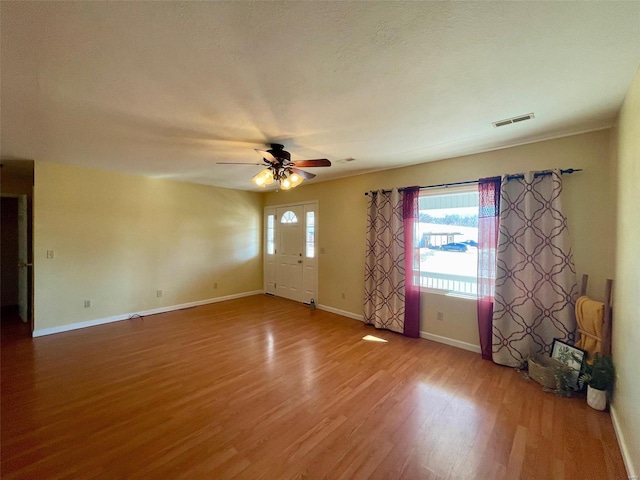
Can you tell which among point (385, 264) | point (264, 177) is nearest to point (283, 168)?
point (264, 177)

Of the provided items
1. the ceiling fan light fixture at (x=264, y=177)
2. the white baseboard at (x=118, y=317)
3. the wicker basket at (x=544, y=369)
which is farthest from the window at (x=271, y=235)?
the wicker basket at (x=544, y=369)

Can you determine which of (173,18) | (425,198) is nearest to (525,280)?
(425,198)

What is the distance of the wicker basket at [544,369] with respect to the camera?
2400 millimetres

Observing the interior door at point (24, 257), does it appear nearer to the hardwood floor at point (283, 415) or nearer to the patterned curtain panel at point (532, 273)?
the hardwood floor at point (283, 415)

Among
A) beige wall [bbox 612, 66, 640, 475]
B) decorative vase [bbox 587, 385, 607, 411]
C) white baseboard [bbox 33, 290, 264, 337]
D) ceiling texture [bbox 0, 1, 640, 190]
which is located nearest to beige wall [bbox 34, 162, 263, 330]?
white baseboard [bbox 33, 290, 264, 337]

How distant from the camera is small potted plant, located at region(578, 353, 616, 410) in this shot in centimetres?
210

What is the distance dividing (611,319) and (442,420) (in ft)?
5.75

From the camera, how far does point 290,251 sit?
225 inches

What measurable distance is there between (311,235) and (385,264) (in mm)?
1878

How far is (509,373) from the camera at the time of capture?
2.73 metres

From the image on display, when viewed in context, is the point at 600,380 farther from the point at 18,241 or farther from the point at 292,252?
the point at 18,241

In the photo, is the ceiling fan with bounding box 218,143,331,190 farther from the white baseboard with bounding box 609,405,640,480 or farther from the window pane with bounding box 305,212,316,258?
the white baseboard with bounding box 609,405,640,480

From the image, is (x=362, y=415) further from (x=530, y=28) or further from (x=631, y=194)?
(x=530, y=28)

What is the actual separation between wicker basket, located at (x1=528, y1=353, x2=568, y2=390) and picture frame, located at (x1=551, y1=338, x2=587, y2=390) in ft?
0.18
